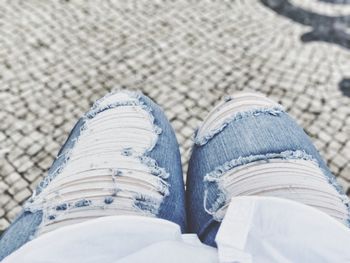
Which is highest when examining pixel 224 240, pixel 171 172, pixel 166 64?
pixel 224 240

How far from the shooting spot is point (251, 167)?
169 centimetres

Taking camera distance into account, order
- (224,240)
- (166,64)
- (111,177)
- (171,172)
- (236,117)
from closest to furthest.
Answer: (224,240), (111,177), (171,172), (236,117), (166,64)

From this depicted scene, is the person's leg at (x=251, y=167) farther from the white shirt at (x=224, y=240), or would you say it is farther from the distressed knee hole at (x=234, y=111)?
the white shirt at (x=224, y=240)

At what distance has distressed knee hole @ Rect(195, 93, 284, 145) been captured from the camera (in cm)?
195

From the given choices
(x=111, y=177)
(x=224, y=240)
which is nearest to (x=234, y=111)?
(x=111, y=177)

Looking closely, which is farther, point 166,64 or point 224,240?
point 166,64

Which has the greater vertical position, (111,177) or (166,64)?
(111,177)

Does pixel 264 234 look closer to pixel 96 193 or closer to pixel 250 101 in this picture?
pixel 96 193

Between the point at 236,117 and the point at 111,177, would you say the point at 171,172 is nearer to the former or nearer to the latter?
the point at 111,177

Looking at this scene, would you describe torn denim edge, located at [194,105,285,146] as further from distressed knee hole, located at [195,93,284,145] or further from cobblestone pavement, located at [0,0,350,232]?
cobblestone pavement, located at [0,0,350,232]

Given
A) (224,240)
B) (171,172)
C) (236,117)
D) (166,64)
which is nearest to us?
(224,240)

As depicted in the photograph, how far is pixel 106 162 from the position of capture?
170 cm

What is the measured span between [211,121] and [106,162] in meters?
0.59

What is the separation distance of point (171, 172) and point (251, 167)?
0.33 metres
